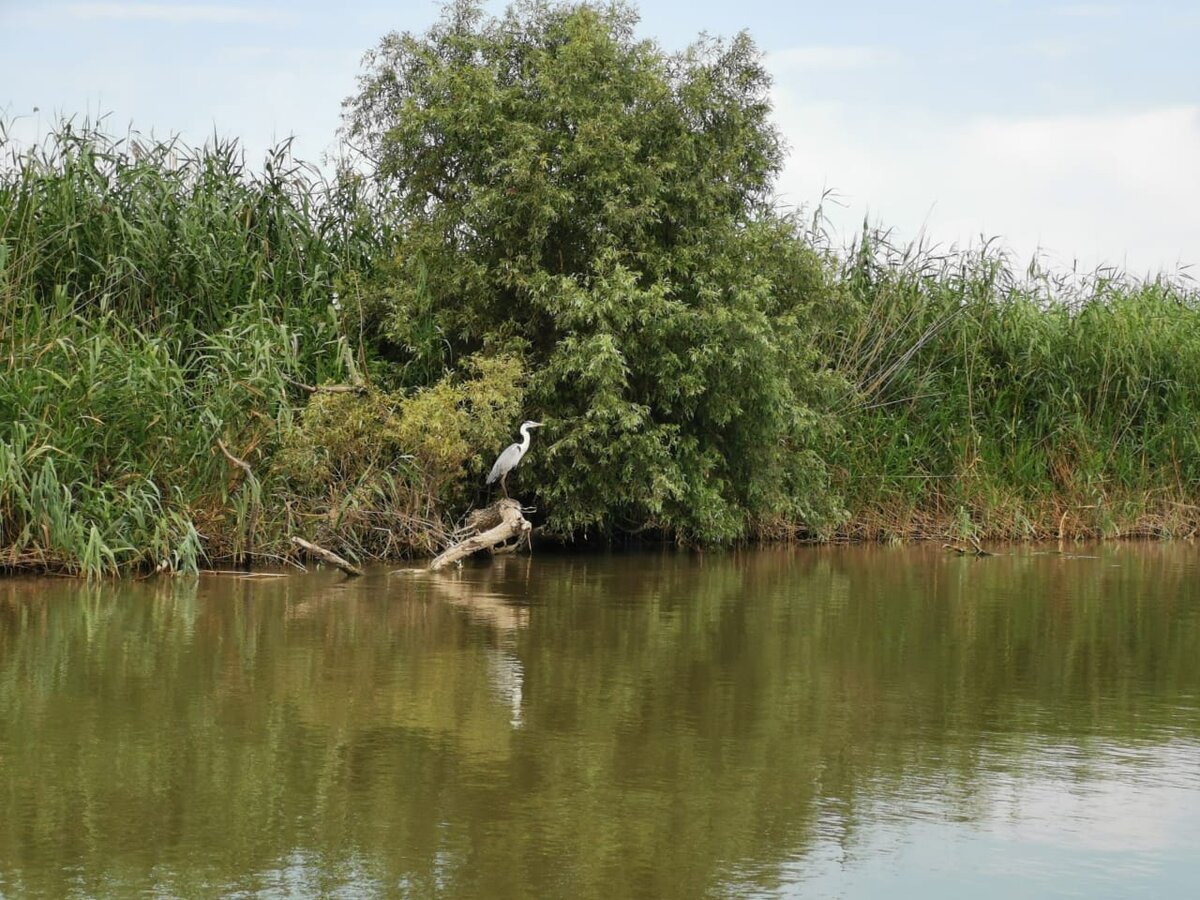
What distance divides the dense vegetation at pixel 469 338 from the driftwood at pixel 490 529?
39cm

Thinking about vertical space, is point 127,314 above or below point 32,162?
below

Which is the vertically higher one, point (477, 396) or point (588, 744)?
point (477, 396)

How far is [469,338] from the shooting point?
1595cm

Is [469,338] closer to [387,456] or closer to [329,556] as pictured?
[387,456]

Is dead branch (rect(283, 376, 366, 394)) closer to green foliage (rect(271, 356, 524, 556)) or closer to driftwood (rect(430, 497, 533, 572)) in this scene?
green foliage (rect(271, 356, 524, 556))

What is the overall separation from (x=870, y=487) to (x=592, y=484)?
428cm

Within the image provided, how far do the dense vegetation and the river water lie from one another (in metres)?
1.70

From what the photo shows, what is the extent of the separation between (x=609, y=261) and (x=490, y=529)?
3002mm

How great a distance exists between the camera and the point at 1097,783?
6.30 m

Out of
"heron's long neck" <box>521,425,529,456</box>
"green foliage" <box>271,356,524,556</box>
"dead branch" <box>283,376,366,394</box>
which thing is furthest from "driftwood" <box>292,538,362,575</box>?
"heron's long neck" <box>521,425,529,456</box>

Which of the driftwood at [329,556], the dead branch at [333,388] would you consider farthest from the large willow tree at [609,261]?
the driftwood at [329,556]

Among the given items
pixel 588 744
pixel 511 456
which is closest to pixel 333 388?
pixel 511 456

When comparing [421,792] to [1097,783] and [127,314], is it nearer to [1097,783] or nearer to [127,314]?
[1097,783]

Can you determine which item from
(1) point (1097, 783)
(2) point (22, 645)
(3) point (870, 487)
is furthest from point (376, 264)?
(1) point (1097, 783)
